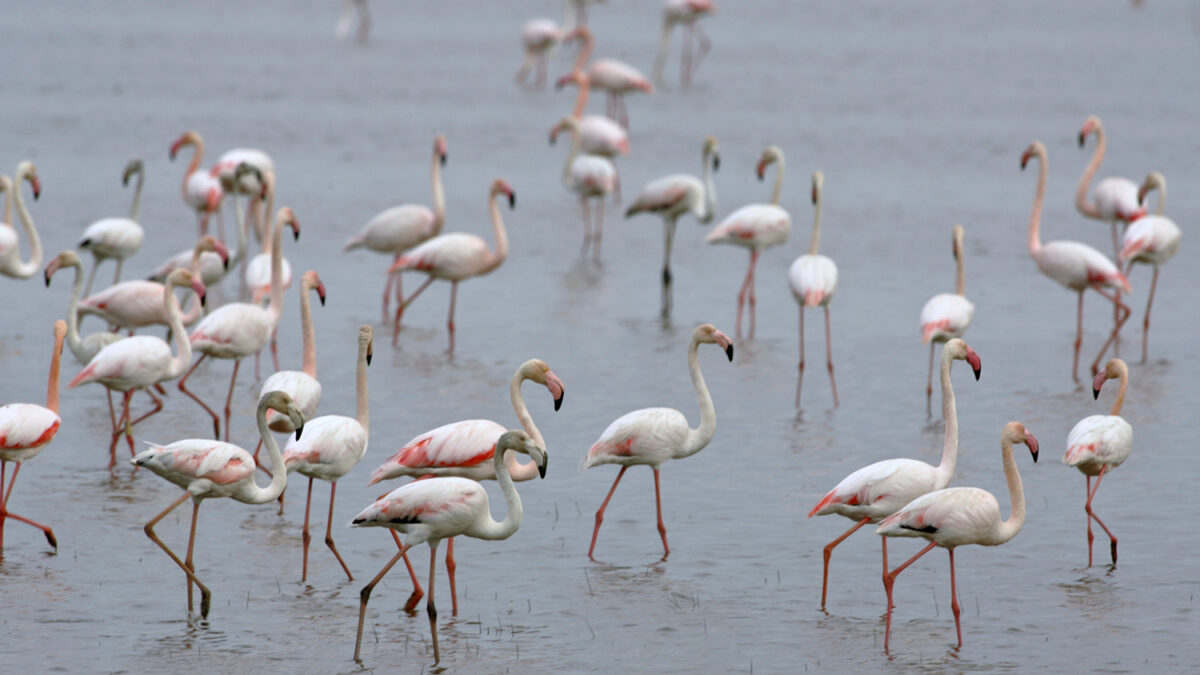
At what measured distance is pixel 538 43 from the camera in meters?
26.0

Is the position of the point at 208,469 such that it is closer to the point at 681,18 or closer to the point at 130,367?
the point at 130,367

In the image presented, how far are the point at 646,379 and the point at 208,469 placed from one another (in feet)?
15.3

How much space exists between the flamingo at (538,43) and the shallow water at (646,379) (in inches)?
26.1

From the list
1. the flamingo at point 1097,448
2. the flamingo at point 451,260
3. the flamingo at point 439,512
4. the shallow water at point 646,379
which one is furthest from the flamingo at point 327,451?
the flamingo at point 451,260

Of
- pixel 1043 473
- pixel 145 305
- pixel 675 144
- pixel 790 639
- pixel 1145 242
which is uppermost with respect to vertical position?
pixel 675 144

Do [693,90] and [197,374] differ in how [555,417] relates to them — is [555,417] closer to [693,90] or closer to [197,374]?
[197,374]

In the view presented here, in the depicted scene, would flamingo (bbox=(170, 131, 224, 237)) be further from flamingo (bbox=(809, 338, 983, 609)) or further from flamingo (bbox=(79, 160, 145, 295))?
flamingo (bbox=(809, 338, 983, 609))

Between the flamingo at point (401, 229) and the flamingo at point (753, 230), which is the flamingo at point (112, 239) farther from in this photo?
the flamingo at point (753, 230)

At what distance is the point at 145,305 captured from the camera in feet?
33.5

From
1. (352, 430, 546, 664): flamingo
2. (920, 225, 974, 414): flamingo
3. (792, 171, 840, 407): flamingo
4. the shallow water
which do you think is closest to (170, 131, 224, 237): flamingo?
the shallow water

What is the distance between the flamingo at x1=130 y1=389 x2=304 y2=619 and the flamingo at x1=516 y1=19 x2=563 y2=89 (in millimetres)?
19556

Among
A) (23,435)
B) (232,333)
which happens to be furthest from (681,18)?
(23,435)

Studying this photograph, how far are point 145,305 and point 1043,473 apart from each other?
560 centimetres

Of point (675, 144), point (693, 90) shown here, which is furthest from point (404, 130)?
point (693, 90)
